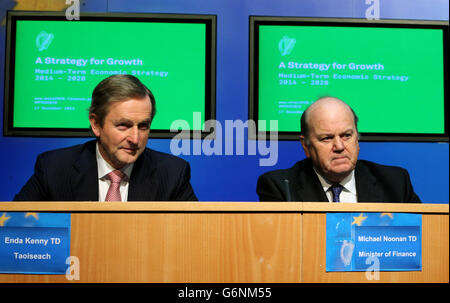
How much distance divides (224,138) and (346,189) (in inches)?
29.3

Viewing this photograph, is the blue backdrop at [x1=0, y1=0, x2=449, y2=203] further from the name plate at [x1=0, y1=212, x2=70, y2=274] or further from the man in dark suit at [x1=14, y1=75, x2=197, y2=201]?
the name plate at [x1=0, y1=212, x2=70, y2=274]

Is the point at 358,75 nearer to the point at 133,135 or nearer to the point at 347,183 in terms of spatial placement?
the point at 347,183

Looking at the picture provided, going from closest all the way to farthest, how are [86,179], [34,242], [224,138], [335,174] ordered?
[34,242], [86,179], [335,174], [224,138]

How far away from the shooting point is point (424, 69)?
2725mm

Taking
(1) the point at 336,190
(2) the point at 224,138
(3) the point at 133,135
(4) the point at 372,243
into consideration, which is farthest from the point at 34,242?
(2) the point at 224,138

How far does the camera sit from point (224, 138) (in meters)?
2.61

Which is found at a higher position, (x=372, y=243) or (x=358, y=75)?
(x=358, y=75)

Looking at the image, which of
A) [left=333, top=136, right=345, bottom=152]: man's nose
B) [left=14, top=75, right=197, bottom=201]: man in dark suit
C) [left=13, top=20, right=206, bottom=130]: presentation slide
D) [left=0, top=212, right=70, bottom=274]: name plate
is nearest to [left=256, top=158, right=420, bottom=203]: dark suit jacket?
[left=333, top=136, right=345, bottom=152]: man's nose

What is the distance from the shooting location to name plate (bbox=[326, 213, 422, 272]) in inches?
41.6

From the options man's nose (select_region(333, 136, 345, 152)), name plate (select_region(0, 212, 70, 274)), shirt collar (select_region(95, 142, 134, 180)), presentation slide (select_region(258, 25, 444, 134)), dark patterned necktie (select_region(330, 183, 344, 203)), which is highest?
presentation slide (select_region(258, 25, 444, 134))

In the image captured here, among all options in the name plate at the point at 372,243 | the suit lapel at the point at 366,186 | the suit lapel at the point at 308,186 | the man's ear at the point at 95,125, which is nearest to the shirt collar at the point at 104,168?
the man's ear at the point at 95,125

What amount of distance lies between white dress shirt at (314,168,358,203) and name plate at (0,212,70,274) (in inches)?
53.1
